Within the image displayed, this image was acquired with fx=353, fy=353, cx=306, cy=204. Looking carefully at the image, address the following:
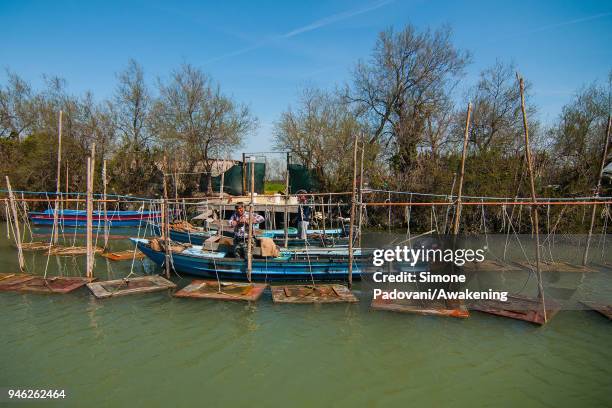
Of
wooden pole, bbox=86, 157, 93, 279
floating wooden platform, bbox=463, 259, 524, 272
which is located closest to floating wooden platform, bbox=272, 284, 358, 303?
floating wooden platform, bbox=463, 259, 524, 272

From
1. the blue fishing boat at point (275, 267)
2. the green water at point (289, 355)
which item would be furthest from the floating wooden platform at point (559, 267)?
the blue fishing boat at point (275, 267)

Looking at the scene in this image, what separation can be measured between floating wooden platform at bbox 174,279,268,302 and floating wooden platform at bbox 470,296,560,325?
19.4ft

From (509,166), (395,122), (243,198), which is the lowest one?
(243,198)

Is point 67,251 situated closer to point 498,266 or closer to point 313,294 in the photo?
point 313,294

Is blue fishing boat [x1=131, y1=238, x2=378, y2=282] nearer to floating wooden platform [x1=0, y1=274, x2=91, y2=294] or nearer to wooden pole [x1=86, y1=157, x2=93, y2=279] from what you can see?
wooden pole [x1=86, y1=157, x2=93, y2=279]

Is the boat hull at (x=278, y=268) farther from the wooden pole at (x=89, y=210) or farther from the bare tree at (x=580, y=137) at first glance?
the bare tree at (x=580, y=137)

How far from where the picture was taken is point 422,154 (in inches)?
933

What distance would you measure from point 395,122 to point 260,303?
19.9 m

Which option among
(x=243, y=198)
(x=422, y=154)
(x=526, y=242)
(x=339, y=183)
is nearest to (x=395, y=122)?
(x=422, y=154)

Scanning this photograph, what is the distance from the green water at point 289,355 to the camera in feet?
19.3

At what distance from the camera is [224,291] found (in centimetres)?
1020

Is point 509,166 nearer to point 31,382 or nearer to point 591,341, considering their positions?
point 591,341

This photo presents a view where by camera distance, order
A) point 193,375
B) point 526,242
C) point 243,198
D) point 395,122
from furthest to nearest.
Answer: point 395,122
point 526,242
point 243,198
point 193,375

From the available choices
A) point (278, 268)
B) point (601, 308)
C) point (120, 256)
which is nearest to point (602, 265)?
point (601, 308)
